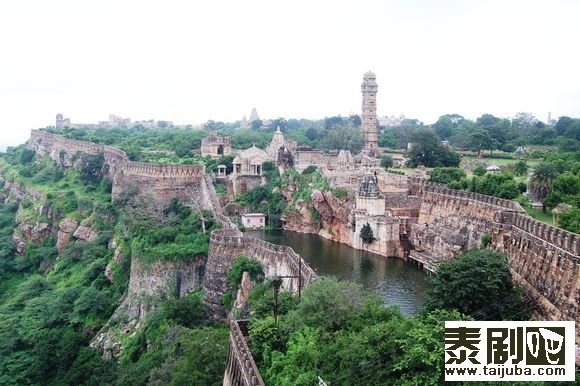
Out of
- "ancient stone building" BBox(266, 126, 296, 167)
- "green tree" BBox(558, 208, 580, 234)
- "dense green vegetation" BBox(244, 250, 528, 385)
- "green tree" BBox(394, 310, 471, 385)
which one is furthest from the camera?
"ancient stone building" BBox(266, 126, 296, 167)

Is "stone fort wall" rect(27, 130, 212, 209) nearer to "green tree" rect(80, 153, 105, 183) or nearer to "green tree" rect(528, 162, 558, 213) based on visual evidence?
"green tree" rect(80, 153, 105, 183)

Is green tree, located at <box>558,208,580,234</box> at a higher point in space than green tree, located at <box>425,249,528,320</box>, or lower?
higher

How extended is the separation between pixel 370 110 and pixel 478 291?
61.9 meters

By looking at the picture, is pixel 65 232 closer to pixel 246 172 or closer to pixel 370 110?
pixel 246 172

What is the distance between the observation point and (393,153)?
Result: 7988cm

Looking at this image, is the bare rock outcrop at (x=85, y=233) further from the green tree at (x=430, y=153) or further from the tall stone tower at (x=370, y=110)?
the tall stone tower at (x=370, y=110)

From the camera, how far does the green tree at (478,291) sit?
77.9ft

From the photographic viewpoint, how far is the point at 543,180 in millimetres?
38844

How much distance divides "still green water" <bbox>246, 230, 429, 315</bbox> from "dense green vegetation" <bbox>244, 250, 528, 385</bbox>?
18.7 feet

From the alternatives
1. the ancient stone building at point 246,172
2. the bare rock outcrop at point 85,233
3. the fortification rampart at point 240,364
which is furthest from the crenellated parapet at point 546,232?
the bare rock outcrop at point 85,233

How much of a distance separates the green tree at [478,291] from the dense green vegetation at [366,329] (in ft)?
0.14

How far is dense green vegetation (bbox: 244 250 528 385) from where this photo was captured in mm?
14477

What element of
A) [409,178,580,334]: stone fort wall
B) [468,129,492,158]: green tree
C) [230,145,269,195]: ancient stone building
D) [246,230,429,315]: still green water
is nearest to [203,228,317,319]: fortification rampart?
[246,230,429,315]: still green water

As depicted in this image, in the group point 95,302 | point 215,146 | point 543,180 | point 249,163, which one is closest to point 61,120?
point 215,146
